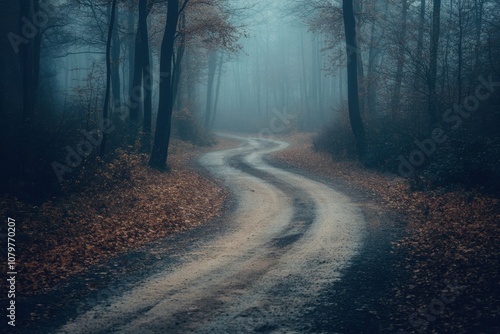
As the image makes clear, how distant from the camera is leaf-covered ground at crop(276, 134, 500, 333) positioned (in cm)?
588

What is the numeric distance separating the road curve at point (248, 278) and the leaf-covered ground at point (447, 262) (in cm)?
136

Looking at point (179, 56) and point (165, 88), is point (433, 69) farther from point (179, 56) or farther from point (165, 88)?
point (179, 56)

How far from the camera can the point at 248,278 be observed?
7680mm

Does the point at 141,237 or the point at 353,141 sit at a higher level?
the point at 353,141

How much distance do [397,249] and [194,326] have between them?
5328 mm

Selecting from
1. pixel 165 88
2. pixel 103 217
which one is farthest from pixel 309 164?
pixel 103 217

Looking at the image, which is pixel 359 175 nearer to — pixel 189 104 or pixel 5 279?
pixel 5 279

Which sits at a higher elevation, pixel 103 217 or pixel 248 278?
pixel 103 217

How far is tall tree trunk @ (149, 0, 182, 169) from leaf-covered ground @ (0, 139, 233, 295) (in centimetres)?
162

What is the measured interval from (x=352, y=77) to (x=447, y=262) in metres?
16.0

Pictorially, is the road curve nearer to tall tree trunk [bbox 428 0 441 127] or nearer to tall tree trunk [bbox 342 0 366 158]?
tall tree trunk [bbox 428 0 441 127]

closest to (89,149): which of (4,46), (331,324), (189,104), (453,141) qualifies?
(331,324)

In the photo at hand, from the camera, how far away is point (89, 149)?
15.2 m

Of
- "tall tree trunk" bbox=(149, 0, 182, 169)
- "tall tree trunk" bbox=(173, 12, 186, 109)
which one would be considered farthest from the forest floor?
"tall tree trunk" bbox=(173, 12, 186, 109)
